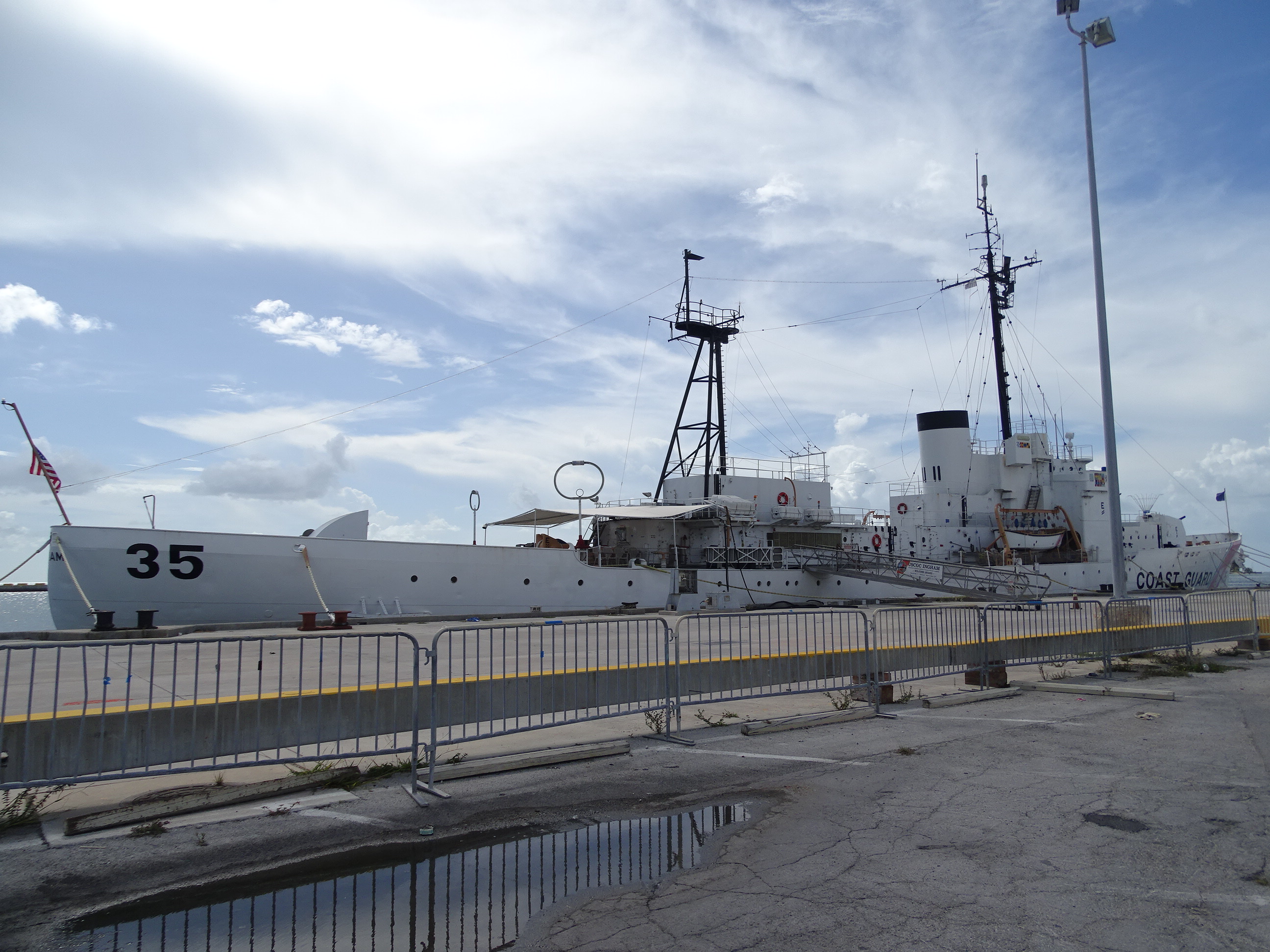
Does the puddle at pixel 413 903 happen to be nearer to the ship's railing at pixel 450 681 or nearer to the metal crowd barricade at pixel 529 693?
the ship's railing at pixel 450 681

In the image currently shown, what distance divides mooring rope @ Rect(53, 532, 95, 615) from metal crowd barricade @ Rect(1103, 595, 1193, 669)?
20615mm

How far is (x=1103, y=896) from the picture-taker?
3.92m

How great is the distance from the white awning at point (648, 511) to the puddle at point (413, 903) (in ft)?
69.9

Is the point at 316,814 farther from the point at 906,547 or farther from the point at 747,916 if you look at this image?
the point at 906,547

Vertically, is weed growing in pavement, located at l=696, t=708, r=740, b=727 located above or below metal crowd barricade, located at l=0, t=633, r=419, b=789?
below

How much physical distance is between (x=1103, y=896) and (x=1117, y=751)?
3.83m

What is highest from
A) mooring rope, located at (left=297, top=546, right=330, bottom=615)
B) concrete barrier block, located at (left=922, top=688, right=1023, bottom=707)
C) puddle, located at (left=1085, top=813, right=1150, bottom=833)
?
Result: mooring rope, located at (left=297, top=546, right=330, bottom=615)

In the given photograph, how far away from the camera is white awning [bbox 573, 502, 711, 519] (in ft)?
87.6

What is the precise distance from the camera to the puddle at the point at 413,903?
12.1 ft

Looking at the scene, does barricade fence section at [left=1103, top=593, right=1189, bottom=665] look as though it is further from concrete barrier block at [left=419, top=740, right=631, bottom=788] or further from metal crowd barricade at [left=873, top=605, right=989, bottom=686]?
concrete barrier block at [left=419, top=740, right=631, bottom=788]

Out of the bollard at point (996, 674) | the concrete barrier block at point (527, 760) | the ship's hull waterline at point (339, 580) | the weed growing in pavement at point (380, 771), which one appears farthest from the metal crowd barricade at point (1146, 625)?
the ship's hull waterline at point (339, 580)

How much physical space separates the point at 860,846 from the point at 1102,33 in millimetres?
15935

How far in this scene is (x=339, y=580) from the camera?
2122 centimetres

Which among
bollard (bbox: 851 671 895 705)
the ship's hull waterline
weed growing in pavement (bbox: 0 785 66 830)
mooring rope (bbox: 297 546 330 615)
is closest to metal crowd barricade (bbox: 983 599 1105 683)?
bollard (bbox: 851 671 895 705)
